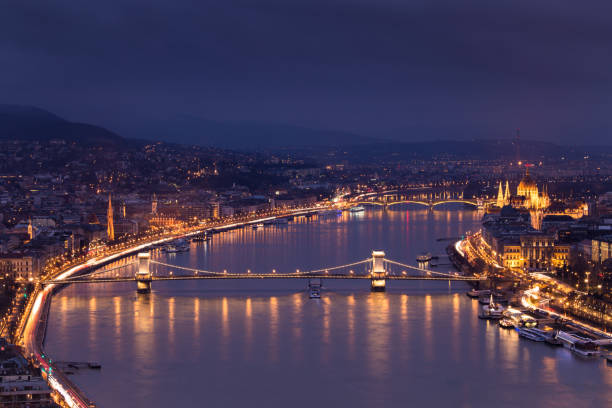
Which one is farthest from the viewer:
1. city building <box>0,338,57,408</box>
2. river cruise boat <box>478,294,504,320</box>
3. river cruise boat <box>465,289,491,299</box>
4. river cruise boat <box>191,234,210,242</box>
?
river cruise boat <box>191,234,210,242</box>

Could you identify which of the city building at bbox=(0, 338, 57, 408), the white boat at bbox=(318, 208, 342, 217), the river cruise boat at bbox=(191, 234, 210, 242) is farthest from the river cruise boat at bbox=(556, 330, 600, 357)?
the white boat at bbox=(318, 208, 342, 217)

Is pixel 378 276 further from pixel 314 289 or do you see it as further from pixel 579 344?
pixel 579 344

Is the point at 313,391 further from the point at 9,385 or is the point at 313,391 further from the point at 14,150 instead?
the point at 14,150

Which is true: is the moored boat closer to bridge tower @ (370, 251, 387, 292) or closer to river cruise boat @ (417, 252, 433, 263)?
river cruise boat @ (417, 252, 433, 263)

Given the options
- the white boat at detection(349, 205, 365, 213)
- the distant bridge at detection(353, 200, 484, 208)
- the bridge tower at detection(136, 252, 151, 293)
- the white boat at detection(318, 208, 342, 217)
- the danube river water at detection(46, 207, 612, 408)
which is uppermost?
the distant bridge at detection(353, 200, 484, 208)

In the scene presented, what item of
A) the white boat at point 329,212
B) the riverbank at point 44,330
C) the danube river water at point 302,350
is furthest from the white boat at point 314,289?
the white boat at point 329,212

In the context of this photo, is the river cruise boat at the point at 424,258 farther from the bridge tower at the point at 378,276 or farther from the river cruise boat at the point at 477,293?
the river cruise boat at the point at 477,293

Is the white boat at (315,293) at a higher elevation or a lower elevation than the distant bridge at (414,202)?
lower
